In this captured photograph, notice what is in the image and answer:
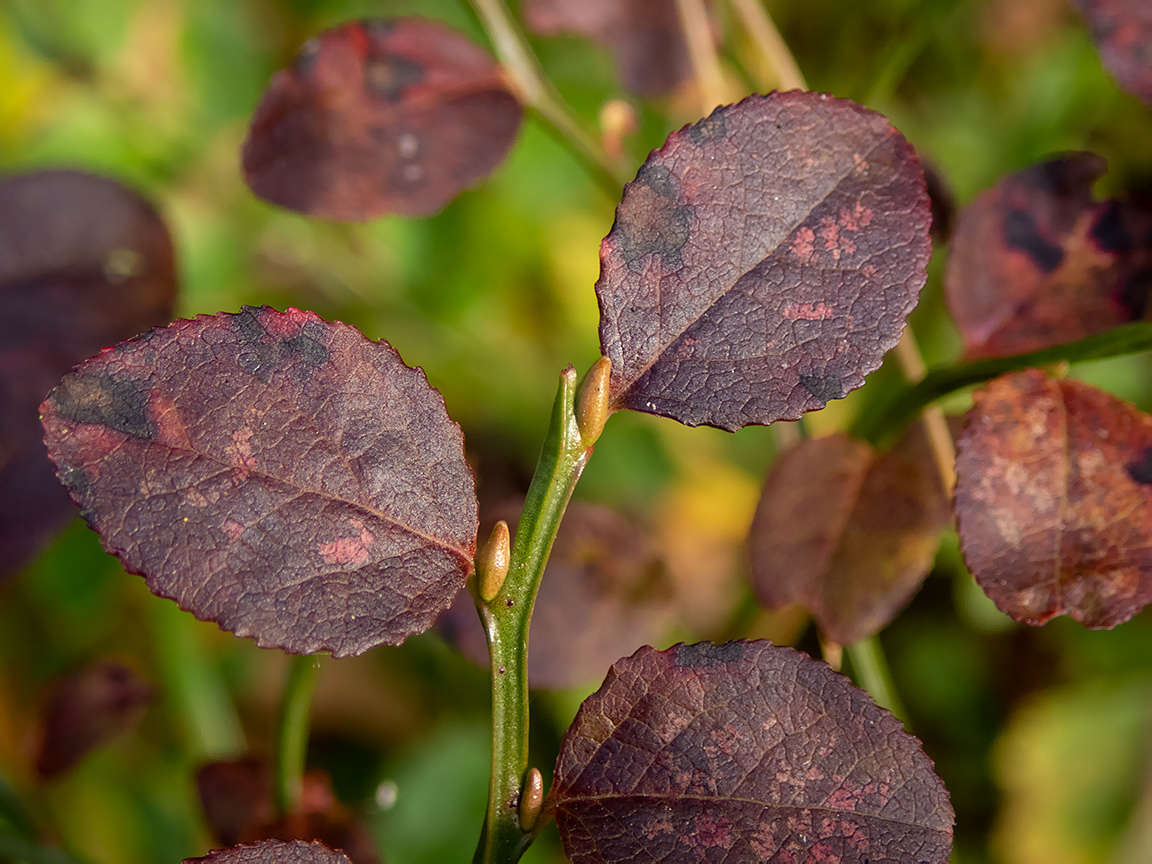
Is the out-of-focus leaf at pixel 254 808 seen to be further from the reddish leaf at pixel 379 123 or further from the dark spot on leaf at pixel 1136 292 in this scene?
the dark spot on leaf at pixel 1136 292

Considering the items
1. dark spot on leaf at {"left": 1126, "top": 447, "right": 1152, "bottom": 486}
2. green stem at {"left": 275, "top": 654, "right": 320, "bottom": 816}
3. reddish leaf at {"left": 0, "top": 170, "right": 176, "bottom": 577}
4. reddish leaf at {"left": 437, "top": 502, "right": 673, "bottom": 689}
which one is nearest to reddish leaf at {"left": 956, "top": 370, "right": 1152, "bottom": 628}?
dark spot on leaf at {"left": 1126, "top": 447, "right": 1152, "bottom": 486}

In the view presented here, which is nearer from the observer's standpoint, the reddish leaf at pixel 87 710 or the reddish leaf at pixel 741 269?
the reddish leaf at pixel 741 269

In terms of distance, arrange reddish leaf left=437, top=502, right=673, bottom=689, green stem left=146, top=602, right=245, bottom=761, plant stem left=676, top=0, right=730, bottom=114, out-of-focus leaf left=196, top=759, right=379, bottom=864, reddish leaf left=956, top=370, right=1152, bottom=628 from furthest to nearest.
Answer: green stem left=146, top=602, right=245, bottom=761 < plant stem left=676, top=0, right=730, bottom=114 < reddish leaf left=437, top=502, right=673, bottom=689 < out-of-focus leaf left=196, top=759, right=379, bottom=864 < reddish leaf left=956, top=370, right=1152, bottom=628

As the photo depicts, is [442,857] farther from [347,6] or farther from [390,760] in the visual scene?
[347,6]

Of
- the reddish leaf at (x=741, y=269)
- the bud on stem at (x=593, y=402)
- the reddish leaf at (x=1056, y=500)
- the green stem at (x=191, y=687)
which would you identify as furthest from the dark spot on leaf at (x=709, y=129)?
the green stem at (x=191, y=687)

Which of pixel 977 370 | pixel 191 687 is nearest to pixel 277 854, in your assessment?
pixel 977 370

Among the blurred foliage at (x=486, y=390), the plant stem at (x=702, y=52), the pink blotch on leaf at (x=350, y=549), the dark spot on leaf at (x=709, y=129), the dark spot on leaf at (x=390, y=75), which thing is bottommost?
the blurred foliage at (x=486, y=390)

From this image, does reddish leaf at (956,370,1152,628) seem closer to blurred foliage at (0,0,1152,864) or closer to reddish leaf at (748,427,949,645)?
reddish leaf at (748,427,949,645)

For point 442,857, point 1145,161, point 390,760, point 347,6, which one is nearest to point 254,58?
point 347,6
